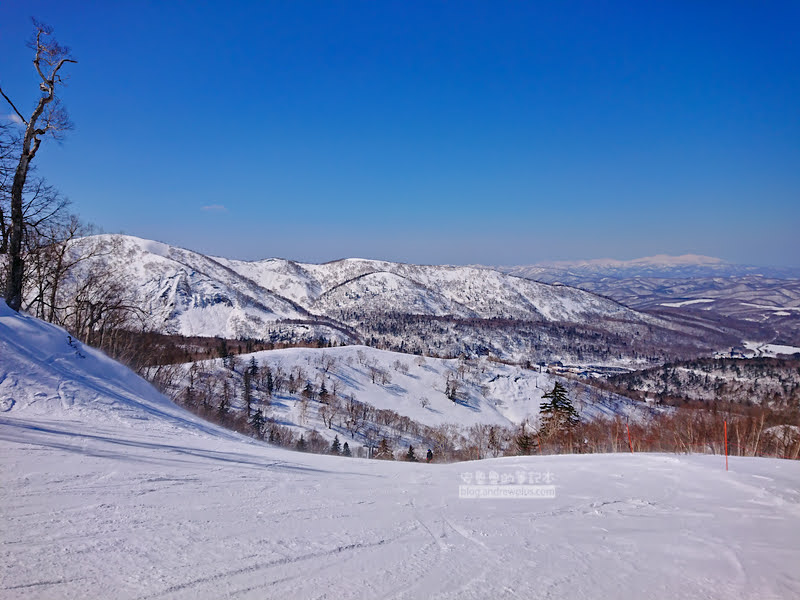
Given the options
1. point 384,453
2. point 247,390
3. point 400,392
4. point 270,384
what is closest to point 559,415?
point 384,453

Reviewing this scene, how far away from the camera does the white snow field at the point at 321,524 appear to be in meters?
3.62

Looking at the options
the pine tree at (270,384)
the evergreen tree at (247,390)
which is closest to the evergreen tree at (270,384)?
the pine tree at (270,384)

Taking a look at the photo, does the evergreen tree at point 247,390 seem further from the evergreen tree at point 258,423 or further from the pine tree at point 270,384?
the evergreen tree at point 258,423

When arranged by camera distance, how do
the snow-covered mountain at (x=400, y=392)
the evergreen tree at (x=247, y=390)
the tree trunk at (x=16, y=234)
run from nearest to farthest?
the tree trunk at (x=16, y=234) < the evergreen tree at (x=247, y=390) < the snow-covered mountain at (x=400, y=392)

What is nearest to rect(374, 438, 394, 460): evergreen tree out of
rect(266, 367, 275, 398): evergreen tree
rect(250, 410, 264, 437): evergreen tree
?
rect(250, 410, 264, 437): evergreen tree

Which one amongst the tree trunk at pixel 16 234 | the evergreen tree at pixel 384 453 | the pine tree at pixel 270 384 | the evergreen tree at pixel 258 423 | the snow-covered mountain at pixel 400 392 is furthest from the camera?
the pine tree at pixel 270 384

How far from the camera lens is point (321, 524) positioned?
5.11 metres

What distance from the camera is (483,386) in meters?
140

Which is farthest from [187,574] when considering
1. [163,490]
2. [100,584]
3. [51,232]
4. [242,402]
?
[242,402]

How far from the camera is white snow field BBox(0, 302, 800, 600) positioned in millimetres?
3621

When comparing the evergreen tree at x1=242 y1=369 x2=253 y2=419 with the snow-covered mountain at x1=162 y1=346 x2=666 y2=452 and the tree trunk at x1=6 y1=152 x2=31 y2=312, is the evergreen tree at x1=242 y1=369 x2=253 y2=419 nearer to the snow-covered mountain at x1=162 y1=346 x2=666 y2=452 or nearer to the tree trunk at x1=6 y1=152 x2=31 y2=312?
the snow-covered mountain at x1=162 y1=346 x2=666 y2=452

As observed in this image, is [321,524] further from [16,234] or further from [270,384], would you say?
[270,384]

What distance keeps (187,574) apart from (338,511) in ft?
8.25

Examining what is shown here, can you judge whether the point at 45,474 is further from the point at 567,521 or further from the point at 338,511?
the point at 567,521
